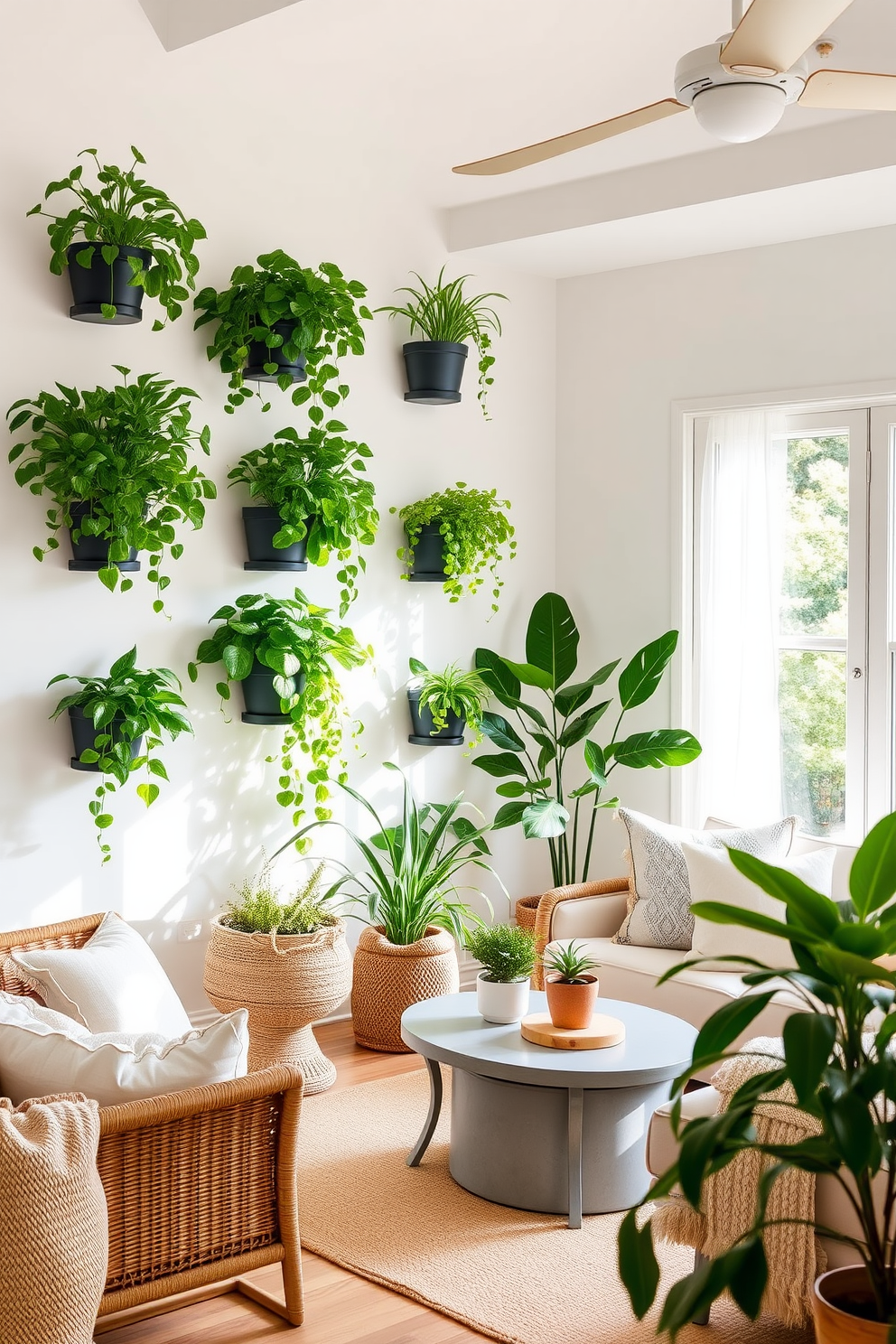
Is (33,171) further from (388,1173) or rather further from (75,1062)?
(388,1173)

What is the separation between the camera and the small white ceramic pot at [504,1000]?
3.33 meters

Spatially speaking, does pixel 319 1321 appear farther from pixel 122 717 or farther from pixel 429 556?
pixel 429 556

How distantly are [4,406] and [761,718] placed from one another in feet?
9.13

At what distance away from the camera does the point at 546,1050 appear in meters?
3.15

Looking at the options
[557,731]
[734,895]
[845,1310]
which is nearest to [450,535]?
[557,731]

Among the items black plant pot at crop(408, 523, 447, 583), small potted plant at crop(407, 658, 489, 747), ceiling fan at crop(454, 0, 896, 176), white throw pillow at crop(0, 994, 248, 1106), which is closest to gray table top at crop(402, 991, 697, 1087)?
white throw pillow at crop(0, 994, 248, 1106)

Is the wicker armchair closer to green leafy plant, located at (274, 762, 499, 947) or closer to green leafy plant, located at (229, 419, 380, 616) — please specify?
green leafy plant, located at (274, 762, 499, 947)

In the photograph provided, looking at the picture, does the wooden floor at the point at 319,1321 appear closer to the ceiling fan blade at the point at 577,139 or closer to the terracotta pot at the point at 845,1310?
the terracotta pot at the point at 845,1310

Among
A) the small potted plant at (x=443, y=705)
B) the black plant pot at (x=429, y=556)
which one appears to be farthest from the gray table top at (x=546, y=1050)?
the black plant pot at (x=429, y=556)

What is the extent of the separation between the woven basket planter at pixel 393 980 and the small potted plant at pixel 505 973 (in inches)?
36.9

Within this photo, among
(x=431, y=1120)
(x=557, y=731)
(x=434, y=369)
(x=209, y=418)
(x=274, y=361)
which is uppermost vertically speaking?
(x=434, y=369)

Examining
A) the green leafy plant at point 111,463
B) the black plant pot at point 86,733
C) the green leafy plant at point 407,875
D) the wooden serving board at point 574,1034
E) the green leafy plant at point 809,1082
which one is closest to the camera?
the green leafy plant at point 809,1082

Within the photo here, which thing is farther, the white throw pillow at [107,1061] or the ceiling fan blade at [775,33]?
the white throw pillow at [107,1061]

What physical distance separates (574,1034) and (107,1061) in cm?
121
